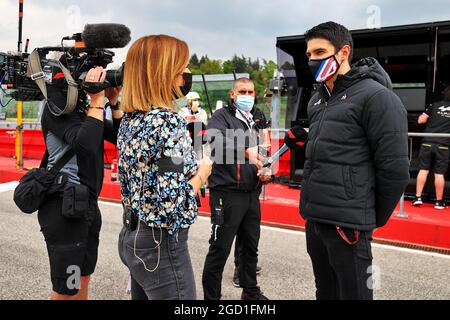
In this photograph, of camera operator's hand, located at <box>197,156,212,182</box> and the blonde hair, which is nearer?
the blonde hair

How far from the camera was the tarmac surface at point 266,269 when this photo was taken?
3719mm

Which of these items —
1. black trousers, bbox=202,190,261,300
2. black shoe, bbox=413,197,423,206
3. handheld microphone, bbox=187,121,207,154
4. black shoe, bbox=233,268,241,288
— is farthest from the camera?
black shoe, bbox=413,197,423,206

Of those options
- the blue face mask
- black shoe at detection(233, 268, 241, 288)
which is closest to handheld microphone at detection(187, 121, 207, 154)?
the blue face mask

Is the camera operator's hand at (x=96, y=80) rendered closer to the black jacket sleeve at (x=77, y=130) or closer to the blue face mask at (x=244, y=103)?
the black jacket sleeve at (x=77, y=130)

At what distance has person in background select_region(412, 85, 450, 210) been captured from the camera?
6.59 m

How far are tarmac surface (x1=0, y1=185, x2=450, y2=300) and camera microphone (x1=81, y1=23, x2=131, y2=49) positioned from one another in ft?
7.10

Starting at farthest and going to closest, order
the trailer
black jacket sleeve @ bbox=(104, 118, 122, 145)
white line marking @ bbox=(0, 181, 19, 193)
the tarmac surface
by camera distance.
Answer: white line marking @ bbox=(0, 181, 19, 193) → the trailer → the tarmac surface → black jacket sleeve @ bbox=(104, 118, 122, 145)

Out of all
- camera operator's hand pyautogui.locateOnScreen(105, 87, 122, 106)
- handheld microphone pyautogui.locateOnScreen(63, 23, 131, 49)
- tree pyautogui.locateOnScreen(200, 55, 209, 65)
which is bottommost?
camera operator's hand pyautogui.locateOnScreen(105, 87, 122, 106)

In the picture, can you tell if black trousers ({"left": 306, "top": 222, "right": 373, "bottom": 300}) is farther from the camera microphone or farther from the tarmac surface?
the camera microphone

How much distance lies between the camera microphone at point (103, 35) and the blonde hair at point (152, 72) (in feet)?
1.57

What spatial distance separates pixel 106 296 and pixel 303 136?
214 cm

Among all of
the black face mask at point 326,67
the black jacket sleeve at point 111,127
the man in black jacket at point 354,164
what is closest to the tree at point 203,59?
the black jacket sleeve at point 111,127

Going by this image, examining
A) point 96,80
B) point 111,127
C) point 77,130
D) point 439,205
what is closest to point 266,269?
point 111,127
